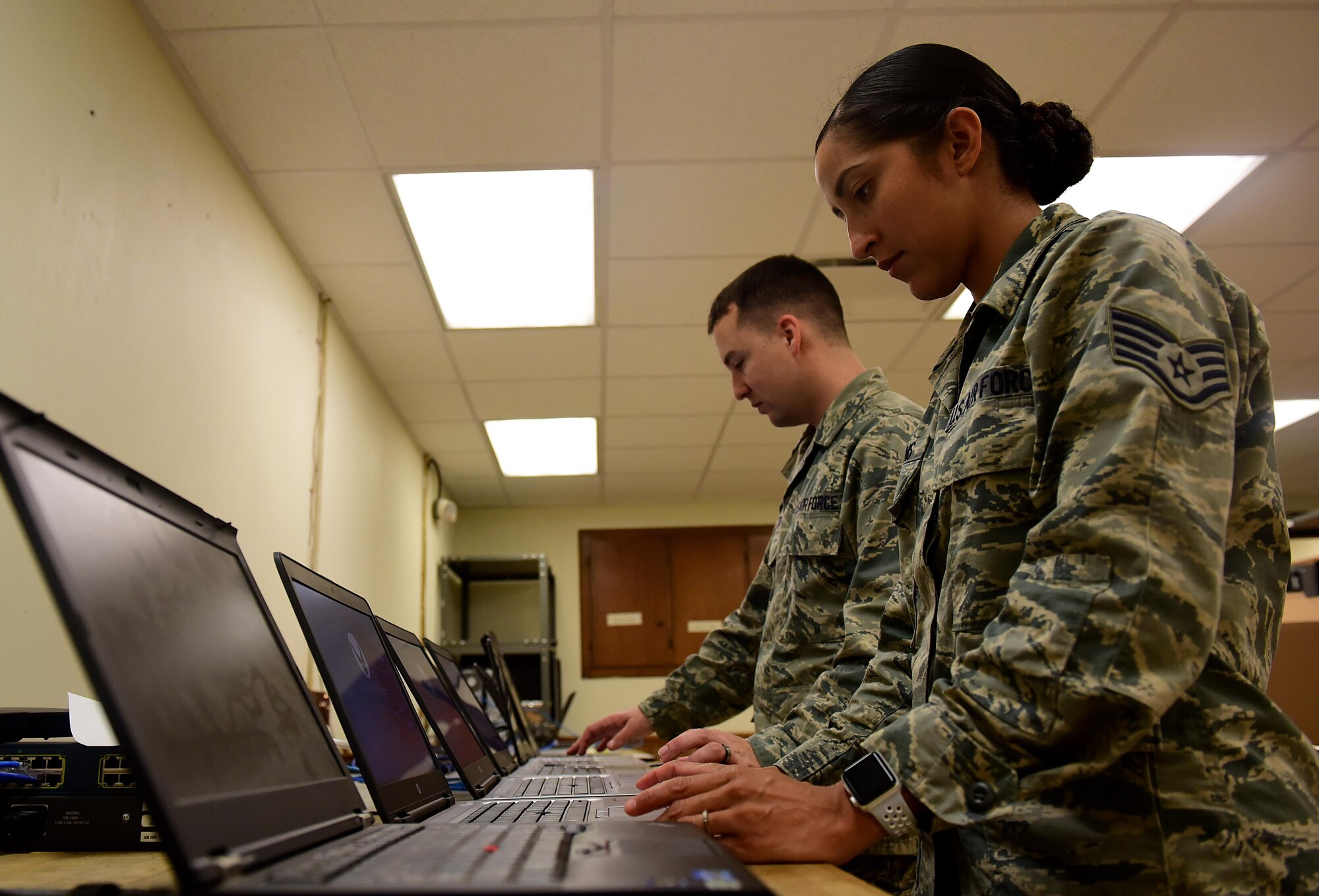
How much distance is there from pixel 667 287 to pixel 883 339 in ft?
3.87

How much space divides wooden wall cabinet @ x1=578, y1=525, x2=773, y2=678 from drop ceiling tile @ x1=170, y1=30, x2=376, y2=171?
465 cm

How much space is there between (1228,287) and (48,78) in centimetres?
199

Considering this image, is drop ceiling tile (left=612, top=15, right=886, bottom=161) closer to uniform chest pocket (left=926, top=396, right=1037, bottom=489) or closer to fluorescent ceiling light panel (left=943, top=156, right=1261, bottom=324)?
fluorescent ceiling light panel (left=943, top=156, right=1261, bottom=324)

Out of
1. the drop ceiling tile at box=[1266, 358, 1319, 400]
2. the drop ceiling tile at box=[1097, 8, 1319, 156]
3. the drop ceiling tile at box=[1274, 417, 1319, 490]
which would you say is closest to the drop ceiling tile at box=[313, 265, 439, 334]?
the drop ceiling tile at box=[1097, 8, 1319, 156]

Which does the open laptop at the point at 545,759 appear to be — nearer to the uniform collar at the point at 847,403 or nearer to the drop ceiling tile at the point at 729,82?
the uniform collar at the point at 847,403

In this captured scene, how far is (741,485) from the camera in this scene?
22.2 feet

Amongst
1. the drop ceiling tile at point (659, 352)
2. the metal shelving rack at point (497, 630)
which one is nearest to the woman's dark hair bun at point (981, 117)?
the drop ceiling tile at point (659, 352)

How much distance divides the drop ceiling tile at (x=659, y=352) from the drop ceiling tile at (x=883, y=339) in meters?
0.66

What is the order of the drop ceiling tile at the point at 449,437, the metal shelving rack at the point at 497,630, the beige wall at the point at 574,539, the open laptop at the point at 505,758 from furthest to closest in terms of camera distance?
the beige wall at the point at 574,539 → the metal shelving rack at the point at 497,630 → the drop ceiling tile at the point at 449,437 → the open laptop at the point at 505,758

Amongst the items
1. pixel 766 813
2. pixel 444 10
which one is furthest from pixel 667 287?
pixel 766 813

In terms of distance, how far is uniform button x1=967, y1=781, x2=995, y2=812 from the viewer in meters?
0.70

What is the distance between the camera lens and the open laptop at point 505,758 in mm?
1790

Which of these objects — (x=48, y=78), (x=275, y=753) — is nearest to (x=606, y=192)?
(x=48, y=78)

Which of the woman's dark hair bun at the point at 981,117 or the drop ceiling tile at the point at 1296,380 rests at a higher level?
the drop ceiling tile at the point at 1296,380
